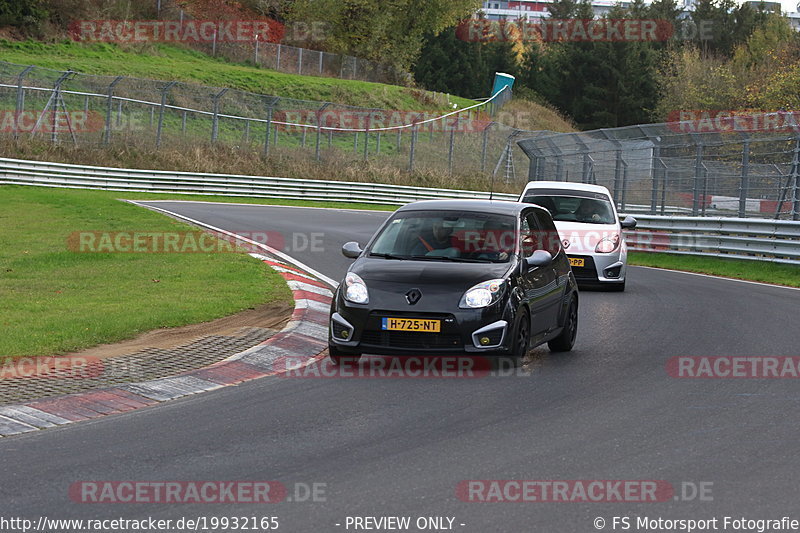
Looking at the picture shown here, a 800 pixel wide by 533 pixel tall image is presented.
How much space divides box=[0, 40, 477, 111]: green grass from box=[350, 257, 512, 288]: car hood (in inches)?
1750

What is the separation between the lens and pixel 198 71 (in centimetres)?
6025

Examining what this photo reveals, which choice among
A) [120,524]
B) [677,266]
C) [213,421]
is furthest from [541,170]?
[120,524]

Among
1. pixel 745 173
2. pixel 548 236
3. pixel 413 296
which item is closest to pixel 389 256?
pixel 413 296

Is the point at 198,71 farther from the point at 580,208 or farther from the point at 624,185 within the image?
the point at 580,208

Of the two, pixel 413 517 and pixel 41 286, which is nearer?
pixel 413 517

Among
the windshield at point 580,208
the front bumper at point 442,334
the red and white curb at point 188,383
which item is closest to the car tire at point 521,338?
the front bumper at point 442,334

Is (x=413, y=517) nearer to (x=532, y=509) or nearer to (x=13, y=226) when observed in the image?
(x=532, y=509)

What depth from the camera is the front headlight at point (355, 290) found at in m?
9.91

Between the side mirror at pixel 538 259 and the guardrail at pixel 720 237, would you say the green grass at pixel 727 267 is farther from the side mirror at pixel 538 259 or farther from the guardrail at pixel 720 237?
the side mirror at pixel 538 259

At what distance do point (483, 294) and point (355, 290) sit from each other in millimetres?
1116

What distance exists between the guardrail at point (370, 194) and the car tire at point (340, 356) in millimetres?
13504

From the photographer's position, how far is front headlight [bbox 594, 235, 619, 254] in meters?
17.6

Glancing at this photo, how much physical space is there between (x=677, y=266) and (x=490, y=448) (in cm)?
1755

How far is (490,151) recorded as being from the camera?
60.1m
